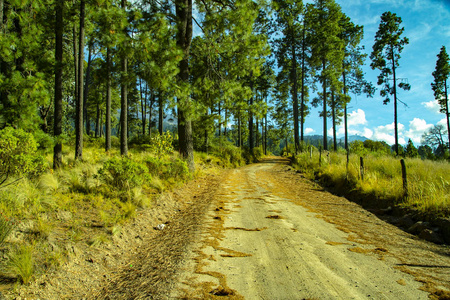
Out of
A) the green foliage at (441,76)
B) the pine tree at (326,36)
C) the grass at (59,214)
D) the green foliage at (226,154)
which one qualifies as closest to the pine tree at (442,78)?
the green foliage at (441,76)

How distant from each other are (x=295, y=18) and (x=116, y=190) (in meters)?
Result: 21.1

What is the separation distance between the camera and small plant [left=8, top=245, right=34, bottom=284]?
2.34 meters

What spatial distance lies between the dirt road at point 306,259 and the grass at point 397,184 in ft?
3.40

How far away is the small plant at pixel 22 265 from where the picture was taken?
2344mm

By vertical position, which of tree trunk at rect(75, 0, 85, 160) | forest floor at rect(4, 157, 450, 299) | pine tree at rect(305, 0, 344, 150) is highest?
pine tree at rect(305, 0, 344, 150)

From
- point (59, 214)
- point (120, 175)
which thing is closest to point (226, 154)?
point (120, 175)

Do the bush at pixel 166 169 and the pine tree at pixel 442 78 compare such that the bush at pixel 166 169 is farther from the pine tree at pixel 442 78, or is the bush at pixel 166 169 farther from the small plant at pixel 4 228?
the pine tree at pixel 442 78

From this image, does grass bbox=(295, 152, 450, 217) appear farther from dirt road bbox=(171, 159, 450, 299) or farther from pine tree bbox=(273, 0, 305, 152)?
pine tree bbox=(273, 0, 305, 152)

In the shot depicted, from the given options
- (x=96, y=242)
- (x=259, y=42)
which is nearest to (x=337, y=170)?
(x=259, y=42)

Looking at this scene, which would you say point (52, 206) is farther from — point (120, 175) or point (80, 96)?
point (80, 96)

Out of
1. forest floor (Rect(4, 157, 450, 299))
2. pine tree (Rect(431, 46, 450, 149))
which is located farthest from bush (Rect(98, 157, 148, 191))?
pine tree (Rect(431, 46, 450, 149))

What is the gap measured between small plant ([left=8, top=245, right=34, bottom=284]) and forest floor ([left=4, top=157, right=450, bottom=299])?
0.33 feet

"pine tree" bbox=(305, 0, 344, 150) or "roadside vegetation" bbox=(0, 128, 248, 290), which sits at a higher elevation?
"pine tree" bbox=(305, 0, 344, 150)

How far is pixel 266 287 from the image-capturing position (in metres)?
2.49
